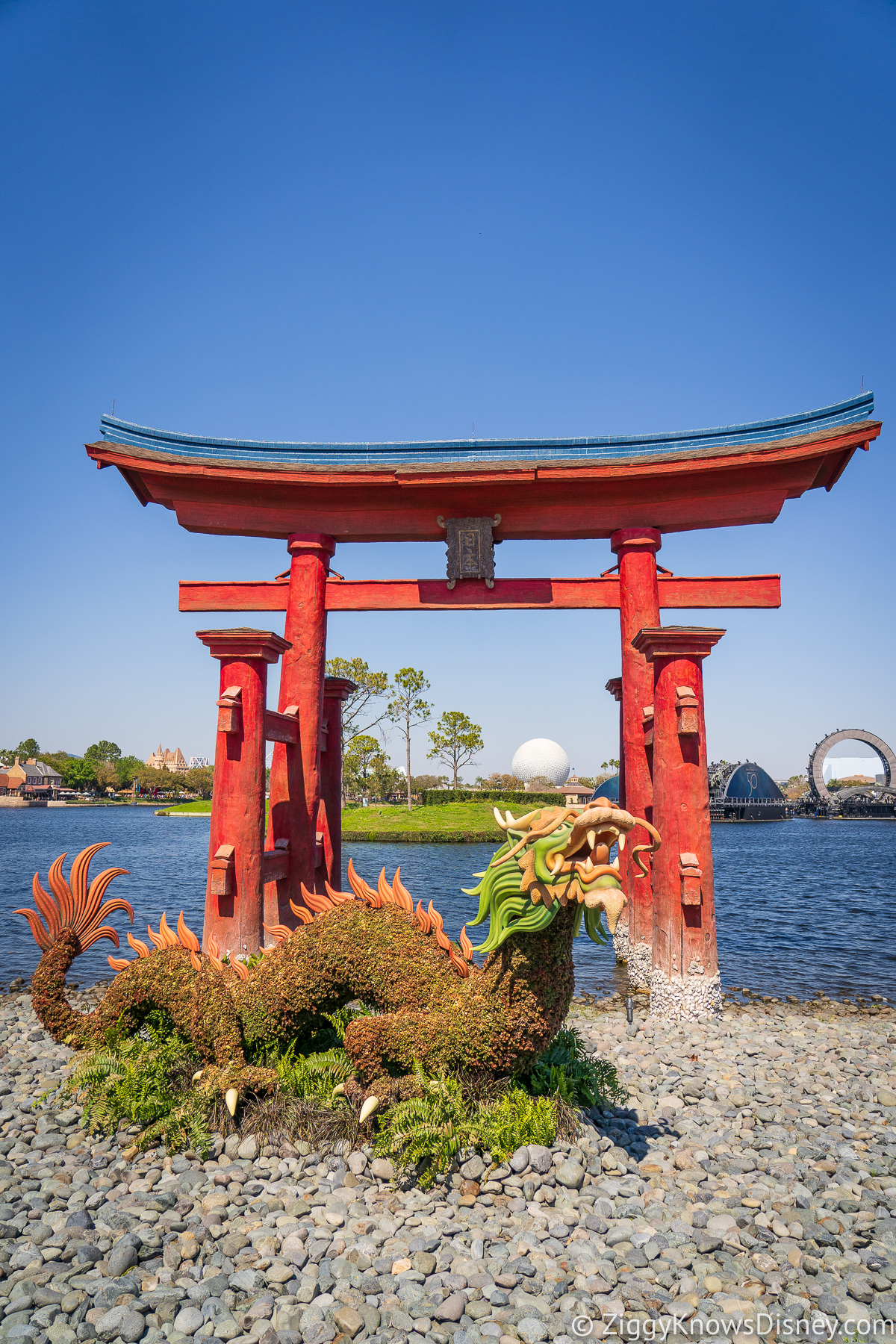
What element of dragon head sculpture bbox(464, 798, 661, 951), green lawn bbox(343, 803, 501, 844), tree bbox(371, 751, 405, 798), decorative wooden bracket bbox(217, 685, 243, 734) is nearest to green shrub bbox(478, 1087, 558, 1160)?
dragon head sculpture bbox(464, 798, 661, 951)

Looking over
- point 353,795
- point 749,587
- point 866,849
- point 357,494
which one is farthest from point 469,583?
point 353,795

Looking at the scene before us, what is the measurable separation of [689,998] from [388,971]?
366cm

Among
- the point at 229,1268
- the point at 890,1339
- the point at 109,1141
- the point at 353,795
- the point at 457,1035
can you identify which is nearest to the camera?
the point at 890,1339

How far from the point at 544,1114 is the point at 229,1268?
5.58ft

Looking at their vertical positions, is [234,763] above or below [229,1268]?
above

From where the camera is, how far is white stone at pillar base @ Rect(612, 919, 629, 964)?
332 inches

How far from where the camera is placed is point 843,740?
46.9 metres

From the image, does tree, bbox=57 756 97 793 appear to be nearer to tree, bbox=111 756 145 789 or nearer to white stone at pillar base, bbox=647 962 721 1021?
tree, bbox=111 756 145 789

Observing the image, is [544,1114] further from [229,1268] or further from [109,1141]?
[109,1141]

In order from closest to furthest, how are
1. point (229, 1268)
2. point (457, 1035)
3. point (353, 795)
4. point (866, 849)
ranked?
point (229, 1268) → point (457, 1035) → point (866, 849) → point (353, 795)

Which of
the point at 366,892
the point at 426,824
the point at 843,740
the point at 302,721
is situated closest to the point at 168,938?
the point at 366,892

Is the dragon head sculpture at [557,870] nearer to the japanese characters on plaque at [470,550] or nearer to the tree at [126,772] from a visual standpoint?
the japanese characters on plaque at [470,550]

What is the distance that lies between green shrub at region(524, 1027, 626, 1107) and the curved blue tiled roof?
571 centimetres

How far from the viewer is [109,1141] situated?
418 cm
